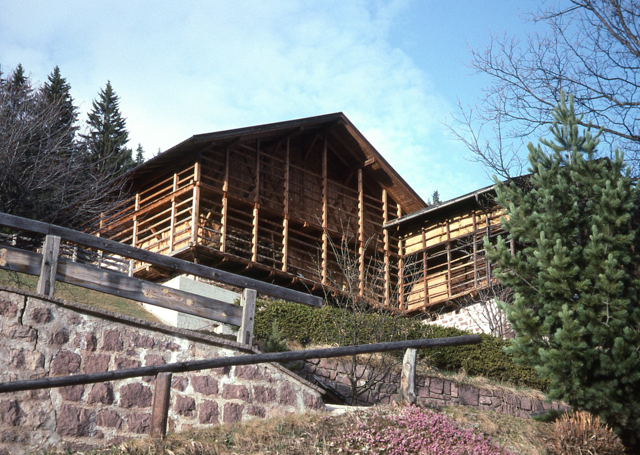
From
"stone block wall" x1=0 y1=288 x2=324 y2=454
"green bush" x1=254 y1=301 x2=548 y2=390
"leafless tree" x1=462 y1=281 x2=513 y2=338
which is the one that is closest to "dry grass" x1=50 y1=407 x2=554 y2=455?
"stone block wall" x1=0 y1=288 x2=324 y2=454

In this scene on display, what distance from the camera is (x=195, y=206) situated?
18.5 m

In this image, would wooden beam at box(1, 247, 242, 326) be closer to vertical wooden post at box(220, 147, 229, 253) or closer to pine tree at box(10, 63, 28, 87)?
vertical wooden post at box(220, 147, 229, 253)

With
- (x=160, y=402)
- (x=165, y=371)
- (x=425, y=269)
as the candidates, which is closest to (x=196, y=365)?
(x=165, y=371)

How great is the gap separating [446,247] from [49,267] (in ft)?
53.6

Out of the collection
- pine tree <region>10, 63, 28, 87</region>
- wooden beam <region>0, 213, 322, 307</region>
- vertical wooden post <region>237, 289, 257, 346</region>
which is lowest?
vertical wooden post <region>237, 289, 257, 346</region>

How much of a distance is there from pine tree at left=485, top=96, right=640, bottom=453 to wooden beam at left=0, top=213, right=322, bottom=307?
2.84m

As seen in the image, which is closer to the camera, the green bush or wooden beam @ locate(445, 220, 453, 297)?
the green bush

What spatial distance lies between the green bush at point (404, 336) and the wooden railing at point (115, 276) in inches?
135

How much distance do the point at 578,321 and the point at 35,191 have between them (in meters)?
14.1

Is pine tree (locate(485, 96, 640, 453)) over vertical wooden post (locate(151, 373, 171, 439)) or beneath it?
over

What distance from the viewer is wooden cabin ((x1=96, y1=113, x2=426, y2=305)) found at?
19047mm

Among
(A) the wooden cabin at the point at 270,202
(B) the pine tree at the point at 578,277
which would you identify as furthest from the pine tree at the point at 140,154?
(B) the pine tree at the point at 578,277

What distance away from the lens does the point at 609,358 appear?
8.80 meters

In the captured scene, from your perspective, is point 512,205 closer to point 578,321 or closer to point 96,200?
point 578,321
